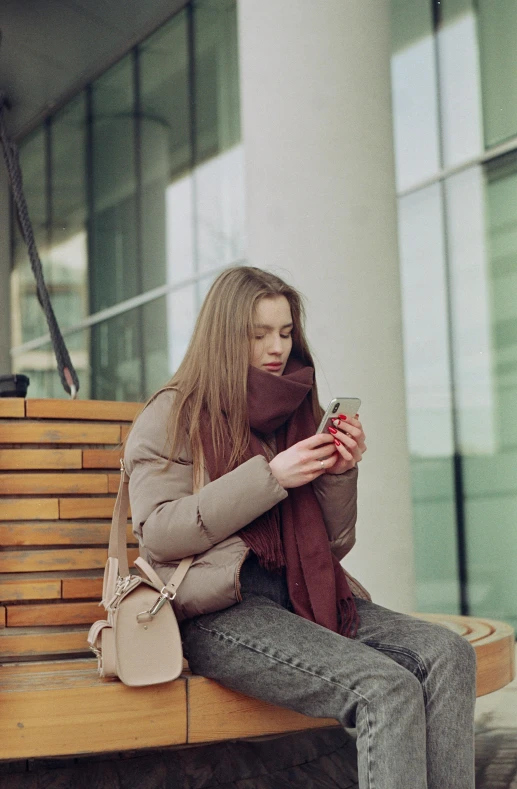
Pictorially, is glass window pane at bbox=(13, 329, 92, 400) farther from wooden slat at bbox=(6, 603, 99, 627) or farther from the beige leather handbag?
the beige leather handbag

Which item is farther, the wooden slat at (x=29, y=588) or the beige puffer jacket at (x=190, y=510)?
the wooden slat at (x=29, y=588)

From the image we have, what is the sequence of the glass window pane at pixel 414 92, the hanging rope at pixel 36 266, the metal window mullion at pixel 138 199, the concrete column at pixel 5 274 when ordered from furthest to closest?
the concrete column at pixel 5 274, the metal window mullion at pixel 138 199, the glass window pane at pixel 414 92, the hanging rope at pixel 36 266

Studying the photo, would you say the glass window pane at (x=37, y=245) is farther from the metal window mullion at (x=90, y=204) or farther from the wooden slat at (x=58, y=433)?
the wooden slat at (x=58, y=433)

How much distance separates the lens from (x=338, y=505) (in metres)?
2.70

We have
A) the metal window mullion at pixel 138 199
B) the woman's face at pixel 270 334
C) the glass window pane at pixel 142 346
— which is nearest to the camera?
the woman's face at pixel 270 334

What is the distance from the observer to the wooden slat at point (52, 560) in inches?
121

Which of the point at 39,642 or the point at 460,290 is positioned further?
the point at 460,290

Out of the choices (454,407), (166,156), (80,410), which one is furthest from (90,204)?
(80,410)

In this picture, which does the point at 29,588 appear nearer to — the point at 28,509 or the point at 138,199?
the point at 28,509

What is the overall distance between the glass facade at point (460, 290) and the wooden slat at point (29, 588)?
415cm

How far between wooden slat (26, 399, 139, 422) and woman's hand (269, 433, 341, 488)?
0.97 m

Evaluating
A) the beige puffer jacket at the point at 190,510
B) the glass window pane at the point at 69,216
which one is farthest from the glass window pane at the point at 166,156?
the beige puffer jacket at the point at 190,510

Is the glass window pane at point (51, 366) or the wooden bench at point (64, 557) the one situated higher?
the glass window pane at point (51, 366)

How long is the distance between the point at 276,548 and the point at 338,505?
279 mm
